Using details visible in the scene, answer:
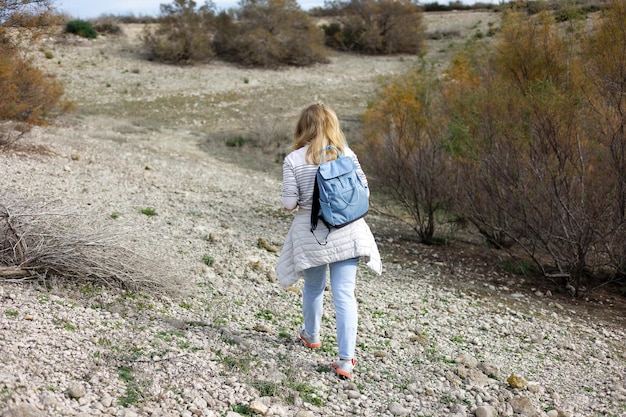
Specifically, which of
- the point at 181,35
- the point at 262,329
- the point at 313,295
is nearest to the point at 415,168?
the point at 262,329

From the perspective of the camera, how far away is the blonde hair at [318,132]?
12.6 feet

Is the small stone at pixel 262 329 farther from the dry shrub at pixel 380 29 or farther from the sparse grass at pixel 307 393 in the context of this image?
the dry shrub at pixel 380 29

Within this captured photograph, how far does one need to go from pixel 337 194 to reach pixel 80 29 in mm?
26148

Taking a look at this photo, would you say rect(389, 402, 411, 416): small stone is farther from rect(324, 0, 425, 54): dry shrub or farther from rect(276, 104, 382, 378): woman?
rect(324, 0, 425, 54): dry shrub

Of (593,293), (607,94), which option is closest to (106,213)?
(593,293)

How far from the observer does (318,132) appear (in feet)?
12.6

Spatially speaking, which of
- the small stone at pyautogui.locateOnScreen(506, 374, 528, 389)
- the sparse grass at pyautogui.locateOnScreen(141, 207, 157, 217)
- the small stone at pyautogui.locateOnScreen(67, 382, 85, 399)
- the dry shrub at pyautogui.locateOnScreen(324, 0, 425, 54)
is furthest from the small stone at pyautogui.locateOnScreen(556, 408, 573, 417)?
the dry shrub at pyautogui.locateOnScreen(324, 0, 425, 54)

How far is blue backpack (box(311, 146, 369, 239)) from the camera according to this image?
149 inches

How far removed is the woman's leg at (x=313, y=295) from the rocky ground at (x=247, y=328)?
0.72 feet

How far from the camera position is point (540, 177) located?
734 cm

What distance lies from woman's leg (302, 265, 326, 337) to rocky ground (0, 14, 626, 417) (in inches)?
8.7

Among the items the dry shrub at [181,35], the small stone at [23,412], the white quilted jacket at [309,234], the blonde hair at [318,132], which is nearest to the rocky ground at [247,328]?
the small stone at [23,412]

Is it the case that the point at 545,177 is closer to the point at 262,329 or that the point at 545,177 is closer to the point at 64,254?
the point at 262,329

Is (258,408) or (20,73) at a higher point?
(20,73)
